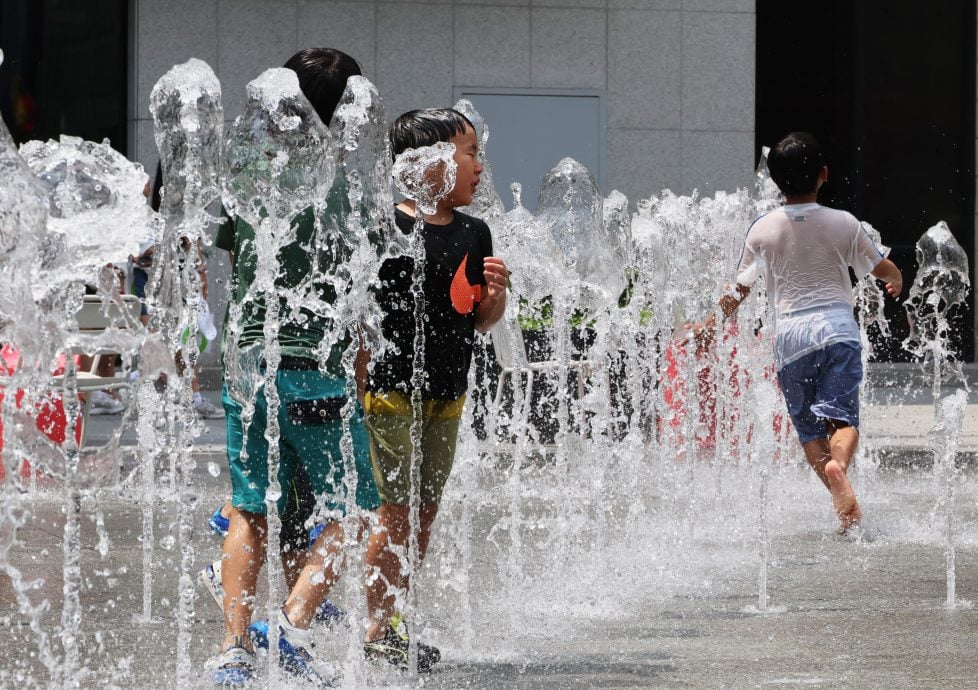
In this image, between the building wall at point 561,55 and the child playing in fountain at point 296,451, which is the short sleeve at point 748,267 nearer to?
A: the child playing in fountain at point 296,451

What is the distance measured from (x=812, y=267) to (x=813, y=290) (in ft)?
0.29

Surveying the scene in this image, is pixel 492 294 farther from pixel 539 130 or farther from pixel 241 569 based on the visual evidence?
pixel 539 130

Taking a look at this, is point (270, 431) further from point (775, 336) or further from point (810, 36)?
point (810, 36)

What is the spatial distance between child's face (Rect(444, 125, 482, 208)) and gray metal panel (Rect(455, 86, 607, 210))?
1059 cm

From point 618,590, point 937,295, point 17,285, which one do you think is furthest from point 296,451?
point 937,295

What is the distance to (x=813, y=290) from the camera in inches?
244

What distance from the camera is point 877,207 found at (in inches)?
615

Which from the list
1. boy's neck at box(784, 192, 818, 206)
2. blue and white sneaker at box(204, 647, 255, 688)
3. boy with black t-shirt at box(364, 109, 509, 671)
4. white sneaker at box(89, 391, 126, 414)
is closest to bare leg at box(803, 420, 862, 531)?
boy's neck at box(784, 192, 818, 206)

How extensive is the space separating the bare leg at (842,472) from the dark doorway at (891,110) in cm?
979

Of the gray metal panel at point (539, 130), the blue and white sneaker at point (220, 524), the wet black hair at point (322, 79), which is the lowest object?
the blue and white sneaker at point (220, 524)

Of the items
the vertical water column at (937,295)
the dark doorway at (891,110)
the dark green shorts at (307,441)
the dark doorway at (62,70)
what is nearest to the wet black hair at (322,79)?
the dark green shorts at (307,441)

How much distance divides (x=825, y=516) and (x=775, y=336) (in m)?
0.96

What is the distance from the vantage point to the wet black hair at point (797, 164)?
619 cm

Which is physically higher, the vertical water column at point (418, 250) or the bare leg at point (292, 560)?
the vertical water column at point (418, 250)
